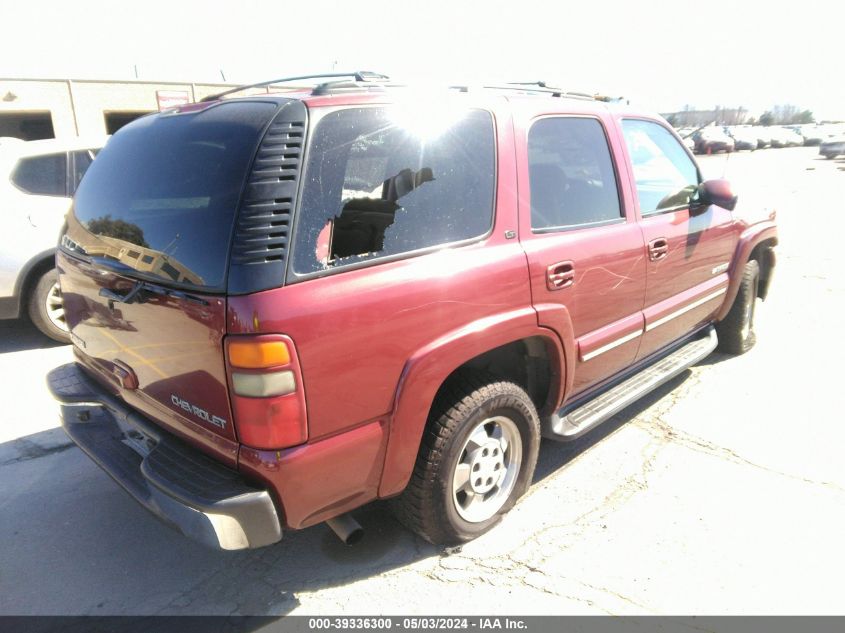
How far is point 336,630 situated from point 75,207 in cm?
226

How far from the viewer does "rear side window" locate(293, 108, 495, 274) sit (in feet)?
6.75

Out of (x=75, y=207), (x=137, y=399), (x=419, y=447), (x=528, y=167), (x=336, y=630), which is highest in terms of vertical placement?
(x=528, y=167)

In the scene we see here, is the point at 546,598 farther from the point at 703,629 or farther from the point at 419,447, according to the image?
the point at 419,447

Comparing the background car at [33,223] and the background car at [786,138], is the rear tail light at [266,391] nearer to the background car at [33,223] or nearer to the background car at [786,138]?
the background car at [33,223]

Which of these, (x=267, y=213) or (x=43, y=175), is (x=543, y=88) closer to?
(x=267, y=213)

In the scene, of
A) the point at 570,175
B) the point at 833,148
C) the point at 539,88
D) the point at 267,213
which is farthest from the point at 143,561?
the point at 833,148

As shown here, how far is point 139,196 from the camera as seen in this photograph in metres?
2.43

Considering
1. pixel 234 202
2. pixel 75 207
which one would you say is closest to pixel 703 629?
pixel 234 202

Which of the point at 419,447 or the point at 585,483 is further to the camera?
the point at 585,483

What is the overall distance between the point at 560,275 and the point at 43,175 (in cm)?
479

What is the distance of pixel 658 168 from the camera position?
3914mm

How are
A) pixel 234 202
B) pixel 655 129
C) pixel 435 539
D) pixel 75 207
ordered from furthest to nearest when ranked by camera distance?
pixel 655 129 → pixel 75 207 → pixel 435 539 → pixel 234 202

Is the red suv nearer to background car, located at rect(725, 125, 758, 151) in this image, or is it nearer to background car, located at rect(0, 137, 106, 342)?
background car, located at rect(0, 137, 106, 342)

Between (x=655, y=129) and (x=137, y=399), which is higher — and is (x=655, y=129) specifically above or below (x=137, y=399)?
above
